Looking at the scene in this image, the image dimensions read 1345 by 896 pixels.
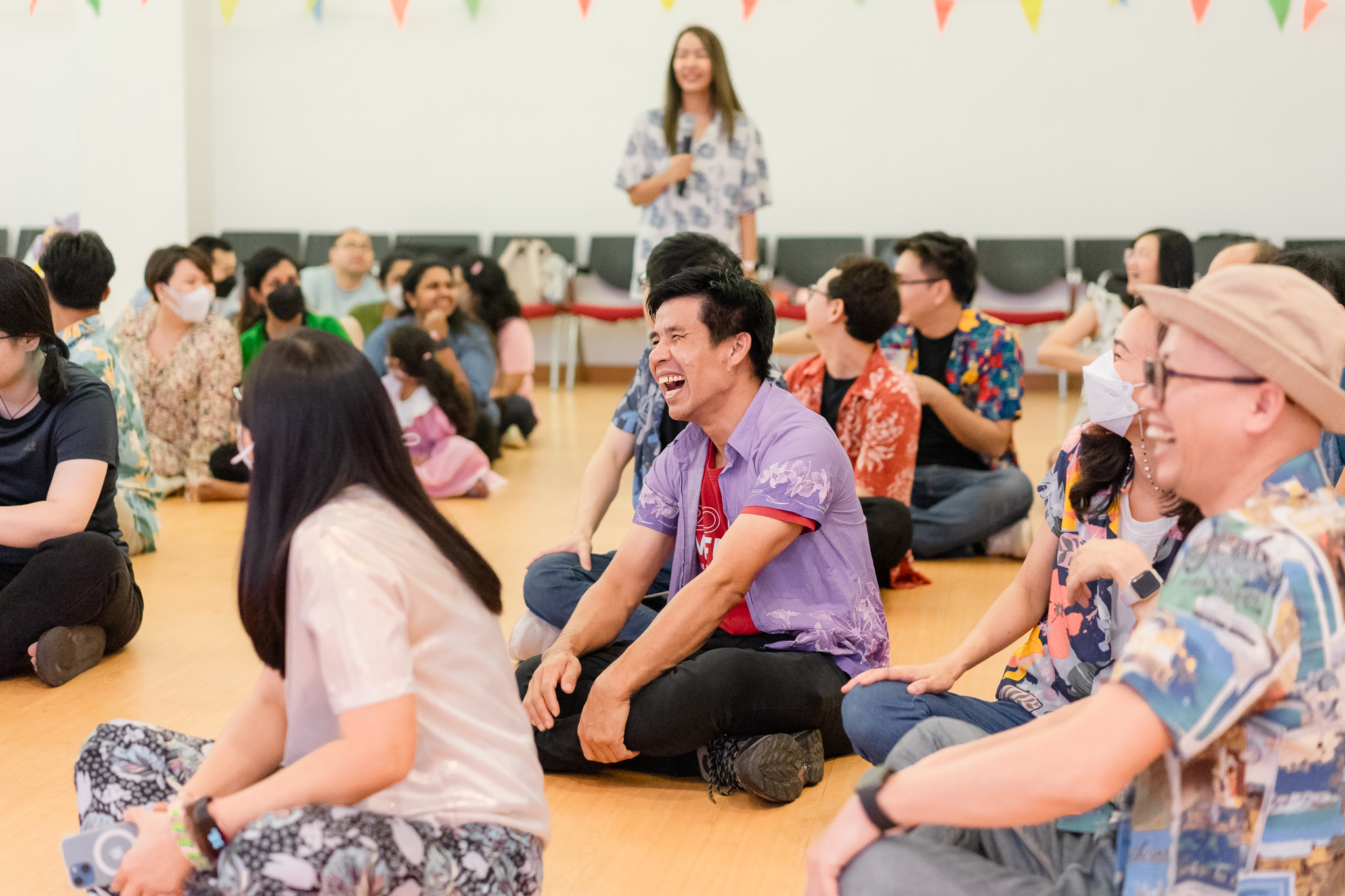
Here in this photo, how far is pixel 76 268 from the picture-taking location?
3.20 metres

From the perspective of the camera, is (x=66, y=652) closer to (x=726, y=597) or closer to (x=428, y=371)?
(x=726, y=597)

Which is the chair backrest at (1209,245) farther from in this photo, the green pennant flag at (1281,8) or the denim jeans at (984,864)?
the denim jeans at (984,864)

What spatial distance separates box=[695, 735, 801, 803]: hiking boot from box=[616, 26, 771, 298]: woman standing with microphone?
2.93 m

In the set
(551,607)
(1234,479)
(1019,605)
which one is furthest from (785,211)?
(1234,479)

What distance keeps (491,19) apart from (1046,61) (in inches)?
149

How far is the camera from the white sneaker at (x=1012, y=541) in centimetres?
406

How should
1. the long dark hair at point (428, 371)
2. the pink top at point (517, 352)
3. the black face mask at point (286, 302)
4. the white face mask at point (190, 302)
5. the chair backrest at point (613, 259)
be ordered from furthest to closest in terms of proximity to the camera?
the chair backrest at point (613, 259) → the pink top at point (517, 352) → the long dark hair at point (428, 371) → the black face mask at point (286, 302) → the white face mask at point (190, 302)

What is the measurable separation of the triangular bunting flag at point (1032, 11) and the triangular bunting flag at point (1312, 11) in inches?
63.7

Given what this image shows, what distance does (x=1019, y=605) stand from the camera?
1.86 metres

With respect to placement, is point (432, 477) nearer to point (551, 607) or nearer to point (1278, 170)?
point (551, 607)

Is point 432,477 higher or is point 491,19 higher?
point 491,19

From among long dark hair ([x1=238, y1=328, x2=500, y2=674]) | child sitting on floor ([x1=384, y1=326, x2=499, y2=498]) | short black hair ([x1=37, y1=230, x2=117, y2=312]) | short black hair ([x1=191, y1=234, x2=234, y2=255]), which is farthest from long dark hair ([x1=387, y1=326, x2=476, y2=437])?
long dark hair ([x1=238, y1=328, x2=500, y2=674])

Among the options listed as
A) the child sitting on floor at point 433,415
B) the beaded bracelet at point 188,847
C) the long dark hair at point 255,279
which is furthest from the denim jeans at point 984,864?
the long dark hair at point 255,279

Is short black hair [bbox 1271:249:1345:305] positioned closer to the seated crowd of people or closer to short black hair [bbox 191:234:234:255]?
the seated crowd of people
